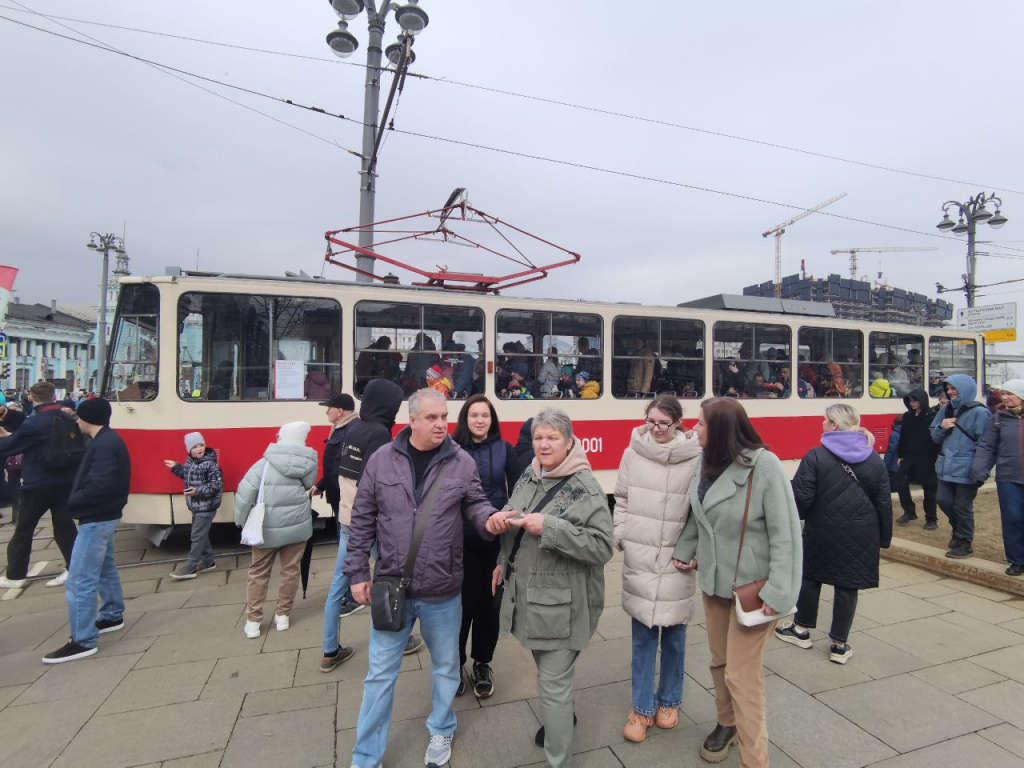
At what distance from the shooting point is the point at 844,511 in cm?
348

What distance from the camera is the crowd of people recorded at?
243cm

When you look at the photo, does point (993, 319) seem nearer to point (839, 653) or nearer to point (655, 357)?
point (655, 357)

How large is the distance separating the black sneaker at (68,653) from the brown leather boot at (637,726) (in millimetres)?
3786

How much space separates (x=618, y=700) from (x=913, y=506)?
20.1 ft

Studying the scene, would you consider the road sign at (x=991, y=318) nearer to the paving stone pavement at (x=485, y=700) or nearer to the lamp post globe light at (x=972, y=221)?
the lamp post globe light at (x=972, y=221)

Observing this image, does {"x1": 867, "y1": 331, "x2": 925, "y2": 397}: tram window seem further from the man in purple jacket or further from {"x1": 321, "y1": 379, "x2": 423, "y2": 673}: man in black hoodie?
the man in purple jacket

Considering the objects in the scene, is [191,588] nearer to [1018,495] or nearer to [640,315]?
[640,315]

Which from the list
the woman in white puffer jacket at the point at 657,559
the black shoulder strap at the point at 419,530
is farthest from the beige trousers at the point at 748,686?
the black shoulder strap at the point at 419,530

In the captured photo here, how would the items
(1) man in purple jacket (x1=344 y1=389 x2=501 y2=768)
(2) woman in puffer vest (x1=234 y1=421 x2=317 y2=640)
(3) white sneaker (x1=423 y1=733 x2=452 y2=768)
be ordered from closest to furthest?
(1) man in purple jacket (x1=344 y1=389 x2=501 y2=768)
(3) white sneaker (x1=423 y1=733 x2=452 y2=768)
(2) woman in puffer vest (x1=234 y1=421 x2=317 y2=640)

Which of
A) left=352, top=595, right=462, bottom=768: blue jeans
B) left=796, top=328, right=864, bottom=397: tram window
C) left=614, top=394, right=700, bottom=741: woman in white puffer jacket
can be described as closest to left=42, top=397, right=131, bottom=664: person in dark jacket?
left=352, top=595, right=462, bottom=768: blue jeans

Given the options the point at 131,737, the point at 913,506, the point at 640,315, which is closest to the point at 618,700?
the point at 131,737

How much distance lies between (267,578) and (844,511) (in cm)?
421

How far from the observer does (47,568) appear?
19.5ft

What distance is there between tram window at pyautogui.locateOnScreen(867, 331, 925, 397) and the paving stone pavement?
5.45 meters
